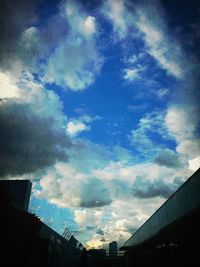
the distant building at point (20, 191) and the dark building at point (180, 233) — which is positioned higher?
the distant building at point (20, 191)

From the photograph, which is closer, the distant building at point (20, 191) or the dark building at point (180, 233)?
the dark building at point (180, 233)

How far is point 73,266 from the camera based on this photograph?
254 ft

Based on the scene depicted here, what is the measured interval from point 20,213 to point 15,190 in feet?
413

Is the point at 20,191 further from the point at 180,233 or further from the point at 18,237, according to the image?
the point at 180,233

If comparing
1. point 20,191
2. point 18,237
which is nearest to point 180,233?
point 18,237

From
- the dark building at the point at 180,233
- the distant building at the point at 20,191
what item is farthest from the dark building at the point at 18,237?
the distant building at the point at 20,191


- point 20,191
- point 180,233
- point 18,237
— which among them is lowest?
point 18,237

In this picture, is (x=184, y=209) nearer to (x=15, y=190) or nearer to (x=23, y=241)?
(x=23, y=241)

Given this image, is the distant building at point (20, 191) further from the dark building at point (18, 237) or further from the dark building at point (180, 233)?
the dark building at point (18, 237)

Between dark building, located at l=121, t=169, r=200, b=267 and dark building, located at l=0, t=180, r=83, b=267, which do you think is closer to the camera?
dark building, located at l=121, t=169, r=200, b=267

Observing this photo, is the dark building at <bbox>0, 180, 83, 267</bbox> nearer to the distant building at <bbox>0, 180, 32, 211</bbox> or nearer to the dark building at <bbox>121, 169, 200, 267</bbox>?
the dark building at <bbox>121, 169, 200, 267</bbox>

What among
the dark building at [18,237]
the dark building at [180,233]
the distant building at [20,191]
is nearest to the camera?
the dark building at [180,233]

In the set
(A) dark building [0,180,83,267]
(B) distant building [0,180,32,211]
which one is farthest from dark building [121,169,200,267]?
(B) distant building [0,180,32,211]

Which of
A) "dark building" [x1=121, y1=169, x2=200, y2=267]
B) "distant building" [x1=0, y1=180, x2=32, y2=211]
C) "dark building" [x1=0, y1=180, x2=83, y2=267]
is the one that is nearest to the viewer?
"dark building" [x1=121, y1=169, x2=200, y2=267]
